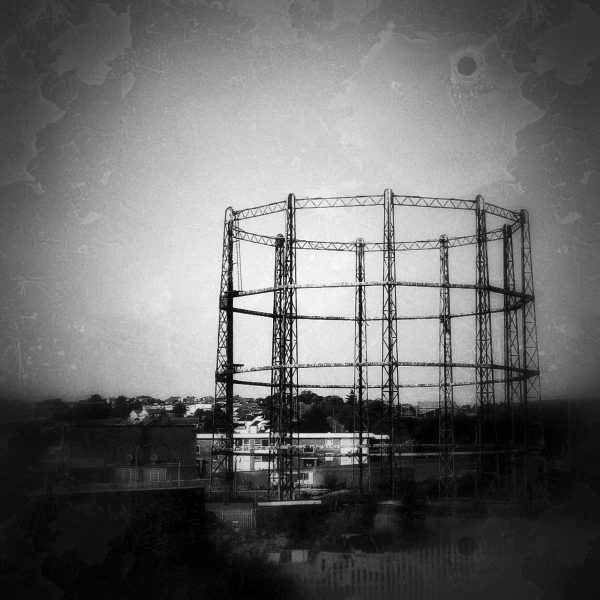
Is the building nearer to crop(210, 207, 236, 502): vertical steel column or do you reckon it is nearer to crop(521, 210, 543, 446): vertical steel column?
crop(210, 207, 236, 502): vertical steel column

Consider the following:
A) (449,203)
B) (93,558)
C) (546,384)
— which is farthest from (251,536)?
(449,203)

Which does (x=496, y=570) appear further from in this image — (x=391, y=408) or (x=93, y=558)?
(x=93, y=558)

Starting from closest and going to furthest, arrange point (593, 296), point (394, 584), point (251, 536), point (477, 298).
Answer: point (394, 584)
point (593, 296)
point (251, 536)
point (477, 298)

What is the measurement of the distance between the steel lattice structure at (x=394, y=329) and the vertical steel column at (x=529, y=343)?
0.04 metres

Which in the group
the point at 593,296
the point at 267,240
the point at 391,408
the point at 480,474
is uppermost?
the point at 267,240

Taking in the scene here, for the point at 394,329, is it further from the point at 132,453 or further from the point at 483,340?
the point at 132,453

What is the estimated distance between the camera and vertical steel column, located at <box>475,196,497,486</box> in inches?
1033

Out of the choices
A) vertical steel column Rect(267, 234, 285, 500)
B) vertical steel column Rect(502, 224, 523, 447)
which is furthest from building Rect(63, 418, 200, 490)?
vertical steel column Rect(502, 224, 523, 447)

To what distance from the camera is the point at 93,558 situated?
1677cm

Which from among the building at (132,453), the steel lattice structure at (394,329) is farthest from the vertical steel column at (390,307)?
the building at (132,453)

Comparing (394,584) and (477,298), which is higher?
(477,298)

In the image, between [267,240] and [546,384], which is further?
[267,240]

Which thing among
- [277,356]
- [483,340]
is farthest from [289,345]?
[483,340]

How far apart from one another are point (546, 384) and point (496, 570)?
8.91m
